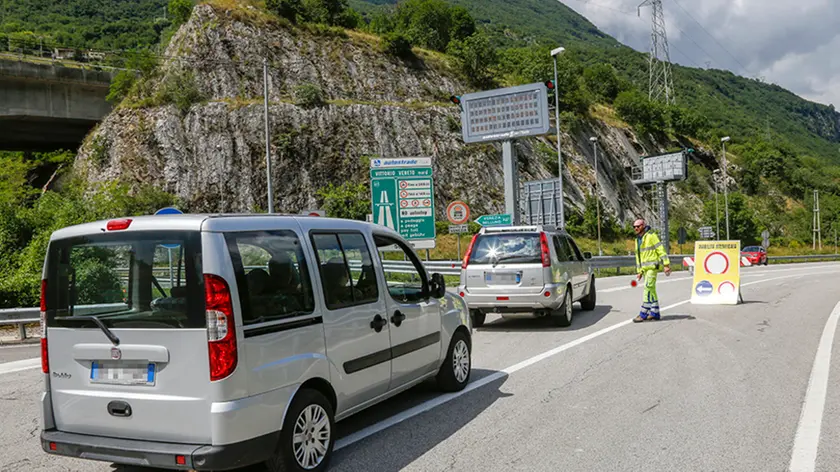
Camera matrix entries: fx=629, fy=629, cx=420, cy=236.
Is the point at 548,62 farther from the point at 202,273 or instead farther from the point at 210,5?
the point at 202,273

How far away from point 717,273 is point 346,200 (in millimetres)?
32134

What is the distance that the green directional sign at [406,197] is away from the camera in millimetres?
18141

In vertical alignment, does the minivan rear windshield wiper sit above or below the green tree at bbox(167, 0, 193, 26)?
below

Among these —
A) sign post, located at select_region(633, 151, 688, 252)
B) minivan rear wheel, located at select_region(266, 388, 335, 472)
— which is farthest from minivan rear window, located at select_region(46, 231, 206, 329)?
sign post, located at select_region(633, 151, 688, 252)

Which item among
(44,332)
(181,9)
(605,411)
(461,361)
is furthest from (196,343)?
(181,9)

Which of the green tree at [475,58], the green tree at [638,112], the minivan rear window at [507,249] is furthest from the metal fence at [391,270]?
the green tree at [638,112]

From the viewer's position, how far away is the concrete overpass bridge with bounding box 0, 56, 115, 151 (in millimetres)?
37062

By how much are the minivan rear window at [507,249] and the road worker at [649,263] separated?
2.15m

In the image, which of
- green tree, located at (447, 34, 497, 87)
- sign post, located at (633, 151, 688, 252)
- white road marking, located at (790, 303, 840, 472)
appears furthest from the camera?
green tree, located at (447, 34, 497, 87)

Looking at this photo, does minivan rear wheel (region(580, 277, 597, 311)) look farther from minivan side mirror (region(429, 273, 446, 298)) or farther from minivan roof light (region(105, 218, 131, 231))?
→ minivan roof light (region(105, 218, 131, 231))

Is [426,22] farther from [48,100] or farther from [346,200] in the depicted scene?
[48,100]

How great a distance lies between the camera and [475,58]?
60.3m

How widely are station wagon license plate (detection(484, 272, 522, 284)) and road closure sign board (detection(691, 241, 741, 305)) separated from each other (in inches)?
234

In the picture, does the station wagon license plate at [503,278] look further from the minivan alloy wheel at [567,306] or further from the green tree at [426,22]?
the green tree at [426,22]
